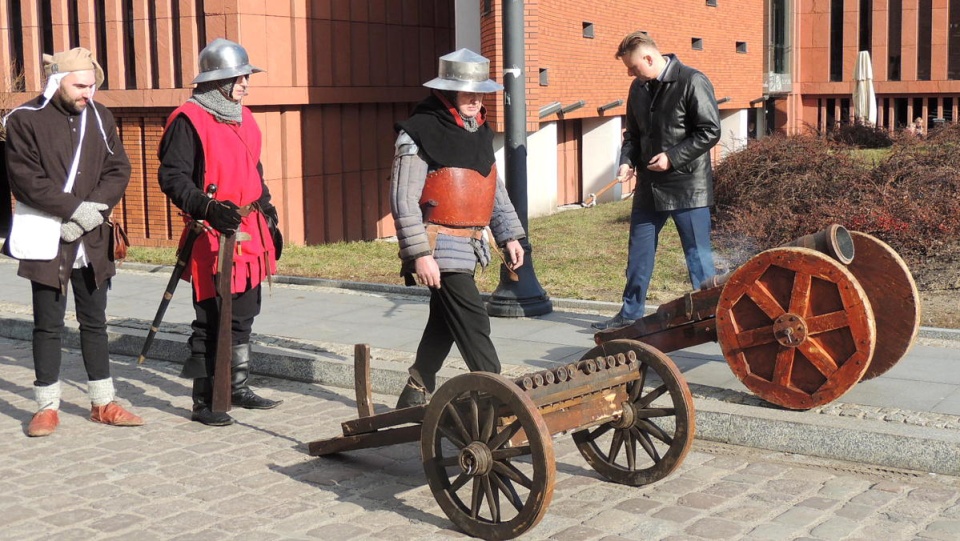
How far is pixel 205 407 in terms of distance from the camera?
6324 millimetres

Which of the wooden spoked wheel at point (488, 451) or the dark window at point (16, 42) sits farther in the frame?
the dark window at point (16, 42)

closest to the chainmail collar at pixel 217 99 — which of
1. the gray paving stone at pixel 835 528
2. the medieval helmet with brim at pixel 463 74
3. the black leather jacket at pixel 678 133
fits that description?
the medieval helmet with brim at pixel 463 74

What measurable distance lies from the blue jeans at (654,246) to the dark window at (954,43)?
97.4ft

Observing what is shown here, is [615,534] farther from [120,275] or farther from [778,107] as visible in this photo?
[778,107]

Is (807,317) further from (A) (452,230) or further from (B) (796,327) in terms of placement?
(A) (452,230)

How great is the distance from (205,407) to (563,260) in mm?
6347

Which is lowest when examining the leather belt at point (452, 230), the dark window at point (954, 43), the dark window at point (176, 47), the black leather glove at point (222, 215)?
the leather belt at point (452, 230)

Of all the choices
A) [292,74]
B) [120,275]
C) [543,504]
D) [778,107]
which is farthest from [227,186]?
[778,107]

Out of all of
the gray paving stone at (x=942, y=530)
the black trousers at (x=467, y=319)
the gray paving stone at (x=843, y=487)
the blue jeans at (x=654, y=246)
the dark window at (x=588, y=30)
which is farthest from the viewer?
the dark window at (x=588, y=30)

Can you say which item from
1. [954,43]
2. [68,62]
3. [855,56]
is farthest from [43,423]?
[855,56]

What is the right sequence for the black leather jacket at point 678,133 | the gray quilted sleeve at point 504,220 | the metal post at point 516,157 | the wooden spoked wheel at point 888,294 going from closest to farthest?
the wooden spoked wheel at point 888,294
the gray quilted sleeve at point 504,220
the black leather jacket at point 678,133
the metal post at point 516,157

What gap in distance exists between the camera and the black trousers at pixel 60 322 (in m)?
6.13

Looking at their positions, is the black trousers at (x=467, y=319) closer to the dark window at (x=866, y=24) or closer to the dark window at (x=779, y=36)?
the dark window at (x=779, y=36)

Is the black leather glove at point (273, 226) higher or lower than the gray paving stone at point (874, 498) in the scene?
higher
